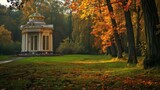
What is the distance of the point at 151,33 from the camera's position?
1235 cm

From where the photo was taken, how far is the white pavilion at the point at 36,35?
58.8 metres

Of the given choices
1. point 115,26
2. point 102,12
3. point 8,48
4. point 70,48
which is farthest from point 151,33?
point 8,48

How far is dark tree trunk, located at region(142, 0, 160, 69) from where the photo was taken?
12.2 metres

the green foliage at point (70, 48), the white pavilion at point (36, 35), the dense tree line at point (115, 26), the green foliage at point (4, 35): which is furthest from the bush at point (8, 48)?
the dense tree line at point (115, 26)

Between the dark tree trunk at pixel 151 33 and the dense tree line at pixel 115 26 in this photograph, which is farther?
the dense tree line at pixel 115 26

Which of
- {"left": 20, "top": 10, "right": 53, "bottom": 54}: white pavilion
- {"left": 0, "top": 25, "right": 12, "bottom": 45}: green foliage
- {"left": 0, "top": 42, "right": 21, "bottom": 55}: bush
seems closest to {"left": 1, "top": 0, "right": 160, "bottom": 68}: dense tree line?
{"left": 20, "top": 10, "right": 53, "bottom": 54}: white pavilion

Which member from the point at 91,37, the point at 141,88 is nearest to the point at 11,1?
the point at 141,88

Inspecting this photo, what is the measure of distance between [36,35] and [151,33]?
166 ft

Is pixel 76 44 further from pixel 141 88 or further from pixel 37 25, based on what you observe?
pixel 141 88

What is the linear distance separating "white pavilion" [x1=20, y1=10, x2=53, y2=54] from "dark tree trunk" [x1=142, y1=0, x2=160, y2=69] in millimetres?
47275

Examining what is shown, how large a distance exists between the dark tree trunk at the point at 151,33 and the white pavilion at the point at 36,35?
47.3m

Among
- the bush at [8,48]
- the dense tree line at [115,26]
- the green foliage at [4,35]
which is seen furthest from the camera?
the bush at [8,48]

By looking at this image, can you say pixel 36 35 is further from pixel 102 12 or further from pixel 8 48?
pixel 102 12

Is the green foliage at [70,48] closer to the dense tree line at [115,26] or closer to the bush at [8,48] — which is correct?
the dense tree line at [115,26]
